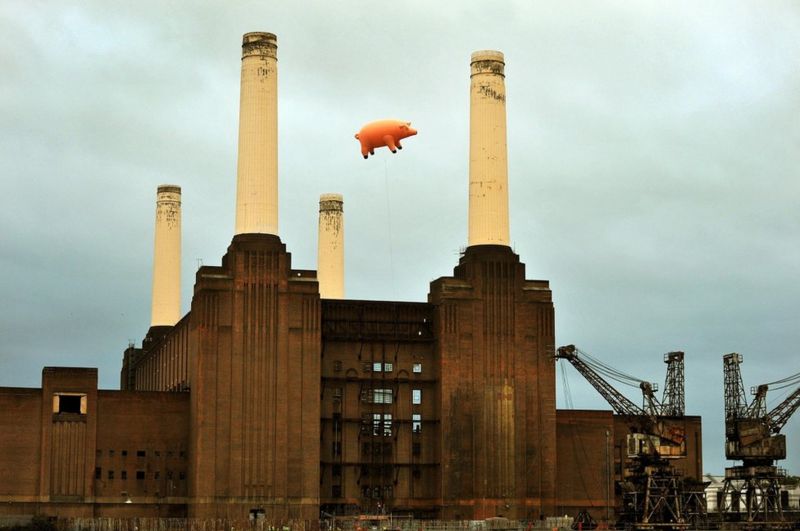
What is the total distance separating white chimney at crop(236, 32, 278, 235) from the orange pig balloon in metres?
11.7

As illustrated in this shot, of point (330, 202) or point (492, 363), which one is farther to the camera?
point (330, 202)

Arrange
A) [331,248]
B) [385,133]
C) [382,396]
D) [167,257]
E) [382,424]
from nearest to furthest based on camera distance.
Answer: [385,133], [382,424], [382,396], [331,248], [167,257]

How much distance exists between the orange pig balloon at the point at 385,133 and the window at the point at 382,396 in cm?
2151

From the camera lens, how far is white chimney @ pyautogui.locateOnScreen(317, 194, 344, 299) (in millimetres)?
148250

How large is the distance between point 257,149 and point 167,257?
40430 mm

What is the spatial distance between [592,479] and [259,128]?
39.5 metres

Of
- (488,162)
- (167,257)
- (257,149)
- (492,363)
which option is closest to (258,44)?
(257,149)

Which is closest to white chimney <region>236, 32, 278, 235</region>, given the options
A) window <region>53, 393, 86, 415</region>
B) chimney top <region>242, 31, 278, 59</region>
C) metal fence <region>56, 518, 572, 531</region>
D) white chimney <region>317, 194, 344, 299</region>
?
chimney top <region>242, 31, 278, 59</region>

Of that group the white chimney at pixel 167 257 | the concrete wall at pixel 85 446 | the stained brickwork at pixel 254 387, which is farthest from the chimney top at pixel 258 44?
the white chimney at pixel 167 257

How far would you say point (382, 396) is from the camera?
122188 mm

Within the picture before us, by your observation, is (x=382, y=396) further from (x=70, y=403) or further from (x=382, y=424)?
(x=70, y=403)

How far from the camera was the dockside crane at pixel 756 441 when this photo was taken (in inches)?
5369

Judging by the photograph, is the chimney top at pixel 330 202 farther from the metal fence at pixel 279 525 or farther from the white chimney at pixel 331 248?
the metal fence at pixel 279 525

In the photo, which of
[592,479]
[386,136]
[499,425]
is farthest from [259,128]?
[592,479]
